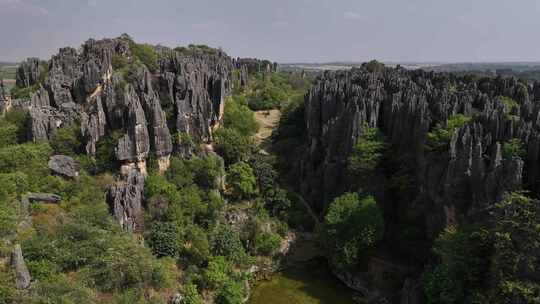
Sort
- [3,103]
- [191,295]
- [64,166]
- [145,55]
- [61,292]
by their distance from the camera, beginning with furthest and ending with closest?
1. [145,55]
2. [3,103]
3. [64,166]
4. [191,295]
5. [61,292]

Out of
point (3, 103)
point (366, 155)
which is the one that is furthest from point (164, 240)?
point (3, 103)

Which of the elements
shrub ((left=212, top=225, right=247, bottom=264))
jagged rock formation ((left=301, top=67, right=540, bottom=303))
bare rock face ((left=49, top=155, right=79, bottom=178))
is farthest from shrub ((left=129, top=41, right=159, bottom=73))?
shrub ((left=212, top=225, right=247, bottom=264))

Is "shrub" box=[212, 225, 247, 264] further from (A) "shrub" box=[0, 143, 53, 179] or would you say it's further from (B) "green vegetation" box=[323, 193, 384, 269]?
(A) "shrub" box=[0, 143, 53, 179]

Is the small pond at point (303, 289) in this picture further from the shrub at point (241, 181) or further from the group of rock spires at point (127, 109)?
the group of rock spires at point (127, 109)

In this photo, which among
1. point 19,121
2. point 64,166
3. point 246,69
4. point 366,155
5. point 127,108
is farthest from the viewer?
point 246,69

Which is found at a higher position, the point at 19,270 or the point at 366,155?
the point at 366,155

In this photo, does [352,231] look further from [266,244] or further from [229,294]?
[229,294]
